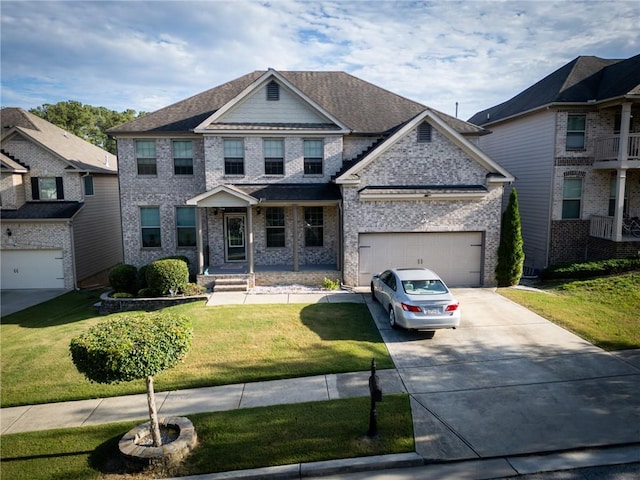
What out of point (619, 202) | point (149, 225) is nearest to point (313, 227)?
point (149, 225)

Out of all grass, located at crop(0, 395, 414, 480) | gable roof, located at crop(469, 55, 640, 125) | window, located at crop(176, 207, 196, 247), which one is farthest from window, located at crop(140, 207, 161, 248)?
gable roof, located at crop(469, 55, 640, 125)

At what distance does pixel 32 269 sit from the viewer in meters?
20.2

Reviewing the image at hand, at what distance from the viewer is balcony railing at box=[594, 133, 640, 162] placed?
58.9 feet

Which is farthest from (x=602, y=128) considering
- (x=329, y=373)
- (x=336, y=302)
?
(x=329, y=373)

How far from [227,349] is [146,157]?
11.8 m

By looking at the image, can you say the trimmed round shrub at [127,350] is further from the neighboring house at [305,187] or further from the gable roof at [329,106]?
the gable roof at [329,106]

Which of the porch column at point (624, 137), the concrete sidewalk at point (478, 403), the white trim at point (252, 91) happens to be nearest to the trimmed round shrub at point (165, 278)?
the white trim at point (252, 91)

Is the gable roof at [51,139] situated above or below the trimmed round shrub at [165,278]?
above

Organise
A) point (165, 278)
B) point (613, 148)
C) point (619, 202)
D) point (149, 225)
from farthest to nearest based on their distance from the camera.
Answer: point (149, 225), point (613, 148), point (619, 202), point (165, 278)

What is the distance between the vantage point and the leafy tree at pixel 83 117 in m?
46.9

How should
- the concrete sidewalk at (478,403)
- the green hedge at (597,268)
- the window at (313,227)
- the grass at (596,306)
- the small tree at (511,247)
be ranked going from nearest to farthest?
the concrete sidewalk at (478,403), the grass at (596,306), the small tree at (511,247), the green hedge at (597,268), the window at (313,227)

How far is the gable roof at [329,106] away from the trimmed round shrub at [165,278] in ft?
20.6

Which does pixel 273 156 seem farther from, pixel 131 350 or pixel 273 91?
pixel 131 350

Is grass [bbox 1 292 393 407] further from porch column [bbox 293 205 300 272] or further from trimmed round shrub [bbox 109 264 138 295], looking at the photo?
porch column [bbox 293 205 300 272]
